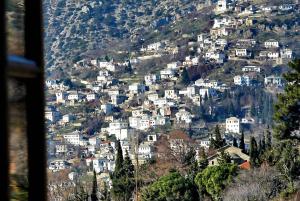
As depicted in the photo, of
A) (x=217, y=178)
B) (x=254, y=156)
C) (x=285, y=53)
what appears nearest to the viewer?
(x=217, y=178)

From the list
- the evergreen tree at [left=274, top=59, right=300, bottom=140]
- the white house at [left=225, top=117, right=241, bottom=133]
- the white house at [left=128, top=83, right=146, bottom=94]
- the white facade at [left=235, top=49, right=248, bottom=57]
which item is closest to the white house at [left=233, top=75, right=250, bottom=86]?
the white facade at [left=235, top=49, right=248, bottom=57]

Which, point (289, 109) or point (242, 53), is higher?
point (242, 53)

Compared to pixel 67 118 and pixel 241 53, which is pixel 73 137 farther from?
pixel 241 53

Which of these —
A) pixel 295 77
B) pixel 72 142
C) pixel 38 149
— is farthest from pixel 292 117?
pixel 72 142

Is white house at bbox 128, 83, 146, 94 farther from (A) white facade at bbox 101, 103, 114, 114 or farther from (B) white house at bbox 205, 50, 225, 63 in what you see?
(B) white house at bbox 205, 50, 225, 63

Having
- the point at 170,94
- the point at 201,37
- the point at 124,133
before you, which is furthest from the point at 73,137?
the point at 201,37

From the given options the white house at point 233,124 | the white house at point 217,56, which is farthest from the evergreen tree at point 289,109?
the white house at point 217,56

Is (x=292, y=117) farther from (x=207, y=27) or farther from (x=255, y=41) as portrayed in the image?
(x=207, y=27)
